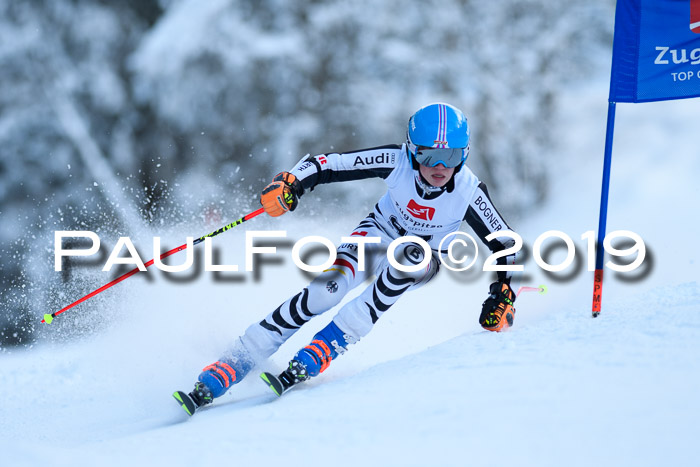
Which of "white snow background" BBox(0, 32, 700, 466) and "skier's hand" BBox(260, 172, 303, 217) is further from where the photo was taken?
"skier's hand" BBox(260, 172, 303, 217)

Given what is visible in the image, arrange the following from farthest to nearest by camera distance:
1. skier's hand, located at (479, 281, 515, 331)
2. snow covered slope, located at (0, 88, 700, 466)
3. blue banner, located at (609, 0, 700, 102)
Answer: blue banner, located at (609, 0, 700, 102) → skier's hand, located at (479, 281, 515, 331) → snow covered slope, located at (0, 88, 700, 466)

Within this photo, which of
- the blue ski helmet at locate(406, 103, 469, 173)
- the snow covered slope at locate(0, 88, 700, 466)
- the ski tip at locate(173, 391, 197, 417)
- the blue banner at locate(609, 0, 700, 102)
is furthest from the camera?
the blue banner at locate(609, 0, 700, 102)

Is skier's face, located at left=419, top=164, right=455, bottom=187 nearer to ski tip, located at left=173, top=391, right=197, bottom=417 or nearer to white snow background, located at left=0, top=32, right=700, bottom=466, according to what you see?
white snow background, located at left=0, top=32, right=700, bottom=466

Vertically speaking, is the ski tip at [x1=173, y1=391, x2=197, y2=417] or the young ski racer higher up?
the young ski racer

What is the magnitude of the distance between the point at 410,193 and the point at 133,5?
11.3m

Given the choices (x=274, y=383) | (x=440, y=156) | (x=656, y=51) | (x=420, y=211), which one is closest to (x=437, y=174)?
(x=440, y=156)

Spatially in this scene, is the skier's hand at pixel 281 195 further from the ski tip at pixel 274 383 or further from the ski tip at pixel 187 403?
the ski tip at pixel 187 403

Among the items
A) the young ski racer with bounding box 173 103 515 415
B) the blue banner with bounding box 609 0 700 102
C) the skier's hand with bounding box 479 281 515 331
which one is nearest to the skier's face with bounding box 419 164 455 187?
the young ski racer with bounding box 173 103 515 415

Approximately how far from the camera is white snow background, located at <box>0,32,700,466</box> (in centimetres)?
205

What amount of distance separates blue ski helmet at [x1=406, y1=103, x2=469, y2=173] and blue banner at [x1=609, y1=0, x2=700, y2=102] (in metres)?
1.20

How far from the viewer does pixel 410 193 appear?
3490mm

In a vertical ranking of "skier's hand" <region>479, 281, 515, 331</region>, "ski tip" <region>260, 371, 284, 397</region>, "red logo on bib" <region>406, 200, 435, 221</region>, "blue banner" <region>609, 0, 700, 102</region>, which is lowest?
"ski tip" <region>260, 371, 284, 397</region>

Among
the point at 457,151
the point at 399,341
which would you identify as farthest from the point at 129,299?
the point at 457,151

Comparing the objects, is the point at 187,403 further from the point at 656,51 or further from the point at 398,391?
the point at 656,51
